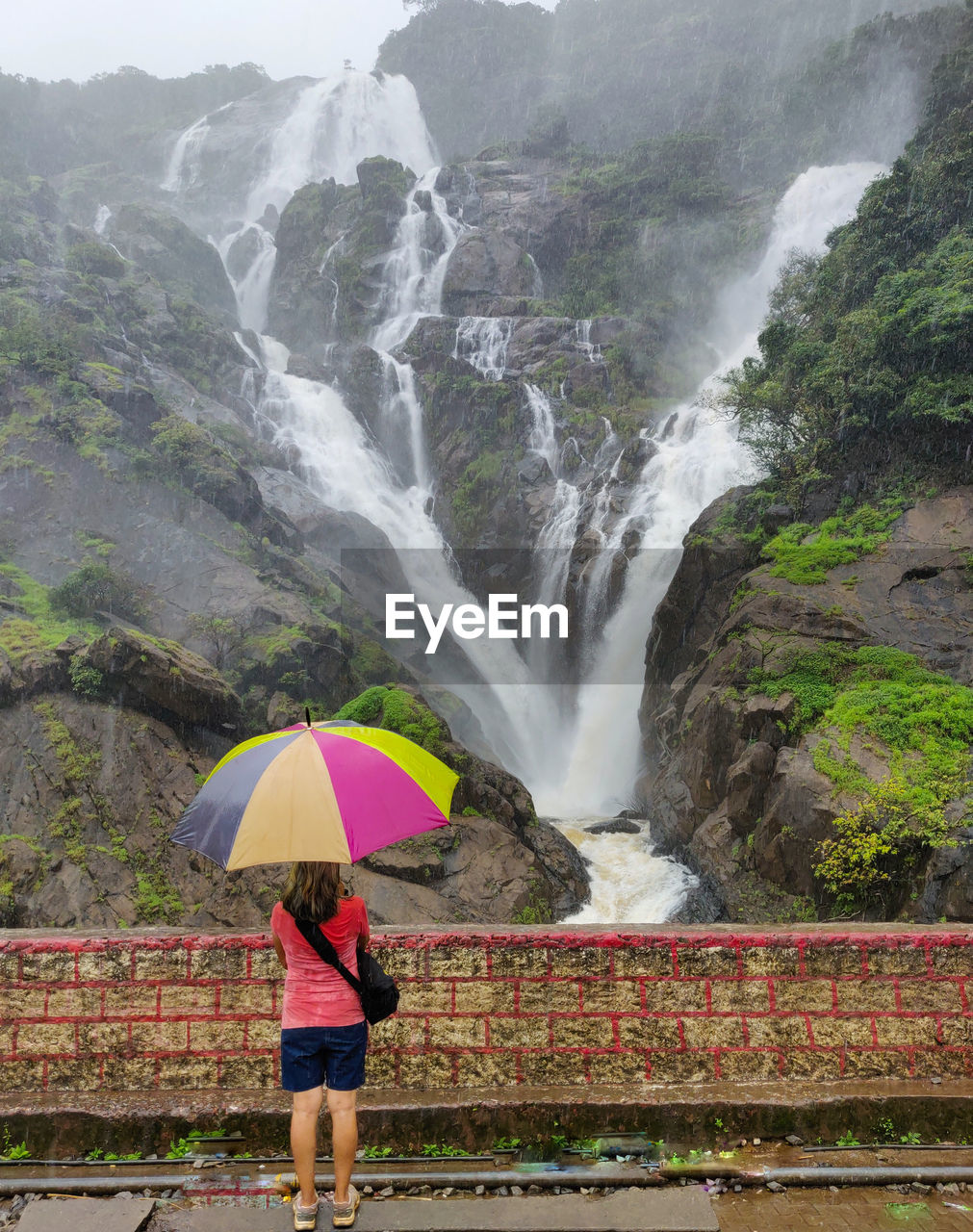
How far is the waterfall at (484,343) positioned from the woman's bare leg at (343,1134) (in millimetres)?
31243

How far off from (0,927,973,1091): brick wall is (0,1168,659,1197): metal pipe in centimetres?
48

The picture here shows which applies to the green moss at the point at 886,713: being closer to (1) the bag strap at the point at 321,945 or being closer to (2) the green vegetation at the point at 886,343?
(2) the green vegetation at the point at 886,343

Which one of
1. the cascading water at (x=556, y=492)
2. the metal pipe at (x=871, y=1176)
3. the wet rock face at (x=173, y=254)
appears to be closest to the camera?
the metal pipe at (x=871, y=1176)

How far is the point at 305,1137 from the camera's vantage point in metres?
2.89

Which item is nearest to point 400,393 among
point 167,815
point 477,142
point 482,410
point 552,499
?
point 482,410

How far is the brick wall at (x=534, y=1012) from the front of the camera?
3.95m

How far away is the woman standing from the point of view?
2850 millimetres

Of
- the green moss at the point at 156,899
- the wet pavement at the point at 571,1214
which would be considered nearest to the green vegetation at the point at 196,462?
the green moss at the point at 156,899

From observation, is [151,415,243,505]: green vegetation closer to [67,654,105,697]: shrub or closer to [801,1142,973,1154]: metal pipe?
[67,654,105,697]: shrub

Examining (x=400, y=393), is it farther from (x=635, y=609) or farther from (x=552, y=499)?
(x=635, y=609)

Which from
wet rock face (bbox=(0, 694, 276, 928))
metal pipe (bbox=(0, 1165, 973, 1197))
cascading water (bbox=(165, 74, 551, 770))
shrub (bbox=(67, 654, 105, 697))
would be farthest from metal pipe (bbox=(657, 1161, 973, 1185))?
cascading water (bbox=(165, 74, 551, 770))

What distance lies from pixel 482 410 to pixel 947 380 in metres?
17.8

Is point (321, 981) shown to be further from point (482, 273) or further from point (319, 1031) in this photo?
point (482, 273)

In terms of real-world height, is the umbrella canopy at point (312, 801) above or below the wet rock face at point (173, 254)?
below
